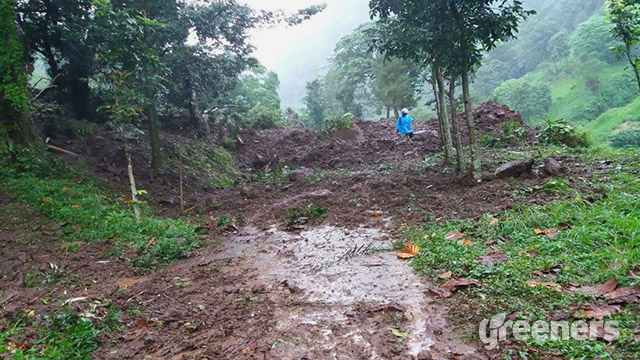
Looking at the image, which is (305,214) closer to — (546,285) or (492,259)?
(492,259)

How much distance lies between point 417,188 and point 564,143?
6994mm

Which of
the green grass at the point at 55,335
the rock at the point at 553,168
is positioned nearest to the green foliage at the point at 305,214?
the green grass at the point at 55,335

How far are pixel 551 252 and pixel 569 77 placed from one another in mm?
48190

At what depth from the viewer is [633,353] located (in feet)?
7.06

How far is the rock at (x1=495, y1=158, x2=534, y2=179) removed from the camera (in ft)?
22.2

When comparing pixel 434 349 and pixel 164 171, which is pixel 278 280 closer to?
pixel 434 349

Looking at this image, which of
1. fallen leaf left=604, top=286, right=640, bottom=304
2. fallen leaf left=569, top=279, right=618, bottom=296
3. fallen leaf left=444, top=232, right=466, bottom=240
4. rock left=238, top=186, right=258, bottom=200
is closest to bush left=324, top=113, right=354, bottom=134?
rock left=238, top=186, right=258, bottom=200

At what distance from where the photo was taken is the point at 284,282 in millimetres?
4289

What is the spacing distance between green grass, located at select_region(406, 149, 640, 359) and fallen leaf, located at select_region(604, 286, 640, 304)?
8cm

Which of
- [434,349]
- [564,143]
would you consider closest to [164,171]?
[434,349]

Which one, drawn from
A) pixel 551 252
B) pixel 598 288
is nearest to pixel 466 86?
pixel 551 252

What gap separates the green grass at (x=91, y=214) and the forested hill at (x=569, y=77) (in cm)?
2706

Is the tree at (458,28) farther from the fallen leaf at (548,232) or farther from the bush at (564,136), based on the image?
the bush at (564,136)

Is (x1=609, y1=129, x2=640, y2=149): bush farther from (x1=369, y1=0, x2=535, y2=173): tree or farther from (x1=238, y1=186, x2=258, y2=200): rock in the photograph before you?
(x1=238, y1=186, x2=258, y2=200): rock
